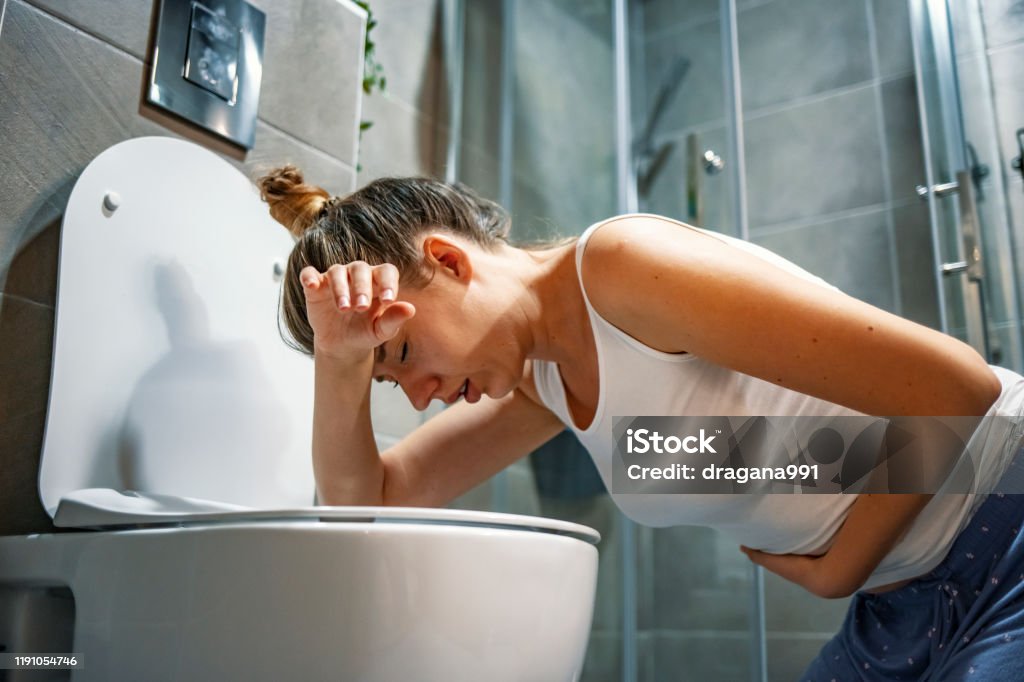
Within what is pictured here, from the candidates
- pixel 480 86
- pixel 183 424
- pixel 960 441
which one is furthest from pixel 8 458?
pixel 480 86

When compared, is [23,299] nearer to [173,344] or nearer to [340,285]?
[173,344]

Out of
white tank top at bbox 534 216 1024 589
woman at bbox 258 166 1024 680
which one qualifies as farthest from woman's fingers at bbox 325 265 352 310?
white tank top at bbox 534 216 1024 589

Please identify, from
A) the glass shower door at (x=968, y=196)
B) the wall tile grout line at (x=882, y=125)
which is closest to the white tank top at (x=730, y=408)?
the glass shower door at (x=968, y=196)

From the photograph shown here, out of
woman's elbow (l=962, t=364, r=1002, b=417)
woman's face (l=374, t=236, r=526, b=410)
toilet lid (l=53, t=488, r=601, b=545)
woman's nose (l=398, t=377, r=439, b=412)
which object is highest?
woman's face (l=374, t=236, r=526, b=410)

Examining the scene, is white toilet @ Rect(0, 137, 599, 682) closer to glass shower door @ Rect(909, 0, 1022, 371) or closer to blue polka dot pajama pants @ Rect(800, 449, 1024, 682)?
blue polka dot pajama pants @ Rect(800, 449, 1024, 682)

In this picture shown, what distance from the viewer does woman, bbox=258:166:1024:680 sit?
2.10 feet

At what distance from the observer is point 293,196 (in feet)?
3.12

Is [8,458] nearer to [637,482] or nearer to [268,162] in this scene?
[268,162]

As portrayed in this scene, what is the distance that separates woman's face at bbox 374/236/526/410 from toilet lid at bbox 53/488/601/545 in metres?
0.20

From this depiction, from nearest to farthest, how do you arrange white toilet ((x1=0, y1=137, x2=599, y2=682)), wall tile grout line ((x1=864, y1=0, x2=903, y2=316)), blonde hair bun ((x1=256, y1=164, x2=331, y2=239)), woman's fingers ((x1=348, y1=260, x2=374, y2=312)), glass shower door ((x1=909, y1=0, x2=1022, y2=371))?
white toilet ((x1=0, y1=137, x2=599, y2=682)), woman's fingers ((x1=348, y1=260, x2=374, y2=312)), blonde hair bun ((x1=256, y1=164, x2=331, y2=239)), glass shower door ((x1=909, y1=0, x2=1022, y2=371)), wall tile grout line ((x1=864, y1=0, x2=903, y2=316))

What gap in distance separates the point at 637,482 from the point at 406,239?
336 millimetres

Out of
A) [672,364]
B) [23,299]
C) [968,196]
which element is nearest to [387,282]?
[672,364]

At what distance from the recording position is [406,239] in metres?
0.81

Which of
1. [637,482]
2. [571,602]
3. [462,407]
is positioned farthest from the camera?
[462,407]
